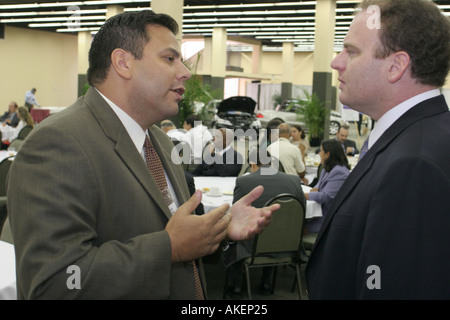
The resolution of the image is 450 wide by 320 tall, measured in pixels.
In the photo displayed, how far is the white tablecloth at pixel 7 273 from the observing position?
211cm

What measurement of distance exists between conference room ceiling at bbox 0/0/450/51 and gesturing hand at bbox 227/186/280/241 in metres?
12.0

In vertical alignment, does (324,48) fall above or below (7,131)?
above

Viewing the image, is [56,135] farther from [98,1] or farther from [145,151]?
[98,1]

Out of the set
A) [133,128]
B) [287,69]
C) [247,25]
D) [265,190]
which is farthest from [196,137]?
[287,69]

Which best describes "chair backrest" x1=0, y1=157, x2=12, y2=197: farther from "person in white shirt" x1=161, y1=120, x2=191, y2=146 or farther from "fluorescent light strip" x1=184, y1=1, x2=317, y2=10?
"fluorescent light strip" x1=184, y1=1, x2=317, y2=10

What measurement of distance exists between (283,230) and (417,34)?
9.87ft

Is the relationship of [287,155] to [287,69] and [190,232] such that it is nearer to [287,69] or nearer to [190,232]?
[190,232]

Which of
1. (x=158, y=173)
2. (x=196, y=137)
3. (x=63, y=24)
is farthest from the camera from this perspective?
(x=63, y=24)

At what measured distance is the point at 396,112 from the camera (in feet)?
4.35

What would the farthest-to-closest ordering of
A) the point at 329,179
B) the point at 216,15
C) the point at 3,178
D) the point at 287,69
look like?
the point at 287,69
the point at 216,15
the point at 3,178
the point at 329,179

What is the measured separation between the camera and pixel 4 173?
5.28 meters

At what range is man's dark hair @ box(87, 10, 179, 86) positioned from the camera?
4.70 ft
